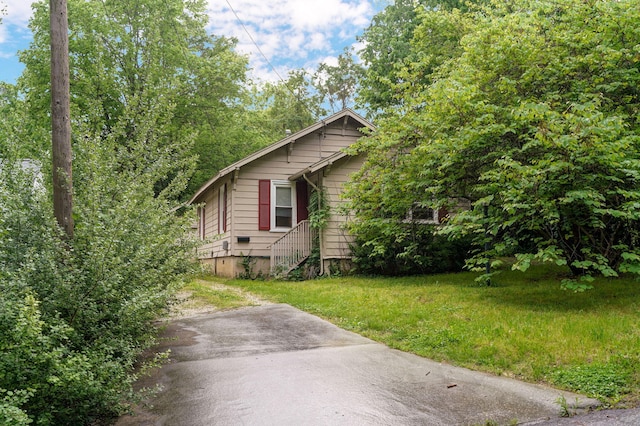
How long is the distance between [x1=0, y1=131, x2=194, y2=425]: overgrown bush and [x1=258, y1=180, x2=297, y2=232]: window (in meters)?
9.91

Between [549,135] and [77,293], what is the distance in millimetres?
6111

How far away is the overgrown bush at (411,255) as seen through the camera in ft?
41.6

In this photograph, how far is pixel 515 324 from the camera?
6098 millimetres

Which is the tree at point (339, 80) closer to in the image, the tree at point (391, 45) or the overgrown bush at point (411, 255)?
the tree at point (391, 45)

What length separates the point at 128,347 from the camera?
394 centimetres

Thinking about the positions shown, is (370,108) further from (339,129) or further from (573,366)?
(573,366)

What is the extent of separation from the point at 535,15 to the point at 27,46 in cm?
2000

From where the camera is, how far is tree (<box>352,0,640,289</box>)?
6.56 metres

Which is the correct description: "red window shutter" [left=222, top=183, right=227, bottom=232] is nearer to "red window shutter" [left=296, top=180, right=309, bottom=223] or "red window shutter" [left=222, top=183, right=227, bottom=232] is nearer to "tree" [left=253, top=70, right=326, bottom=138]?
"red window shutter" [left=296, top=180, right=309, bottom=223]

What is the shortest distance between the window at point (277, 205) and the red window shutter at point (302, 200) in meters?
0.15

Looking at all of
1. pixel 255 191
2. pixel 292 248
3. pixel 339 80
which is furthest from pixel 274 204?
pixel 339 80

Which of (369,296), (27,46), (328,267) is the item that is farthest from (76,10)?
(369,296)

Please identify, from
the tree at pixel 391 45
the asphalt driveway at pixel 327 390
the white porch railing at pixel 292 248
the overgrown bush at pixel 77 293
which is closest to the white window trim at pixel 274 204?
the white porch railing at pixel 292 248

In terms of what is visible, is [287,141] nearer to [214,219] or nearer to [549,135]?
[214,219]
